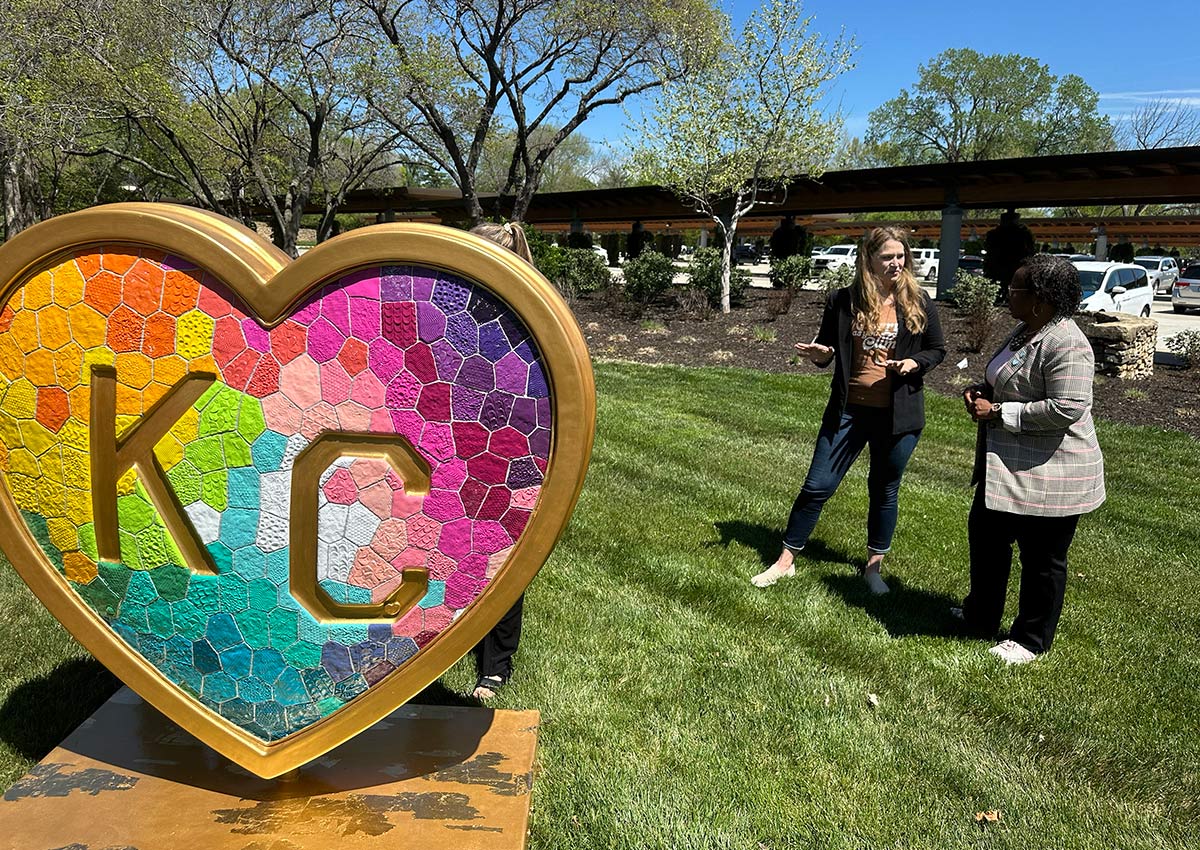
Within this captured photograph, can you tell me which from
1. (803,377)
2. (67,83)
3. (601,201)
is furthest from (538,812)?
(601,201)

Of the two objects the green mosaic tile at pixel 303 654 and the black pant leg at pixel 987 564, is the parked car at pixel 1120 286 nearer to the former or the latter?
the black pant leg at pixel 987 564

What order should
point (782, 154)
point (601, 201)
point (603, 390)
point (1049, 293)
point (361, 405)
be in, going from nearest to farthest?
1. point (361, 405)
2. point (1049, 293)
3. point (603, 390)
4. point (782, 154)
5. point (601, 201)

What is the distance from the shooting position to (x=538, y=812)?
8.30 feet

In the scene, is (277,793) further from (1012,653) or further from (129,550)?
(1012,653)

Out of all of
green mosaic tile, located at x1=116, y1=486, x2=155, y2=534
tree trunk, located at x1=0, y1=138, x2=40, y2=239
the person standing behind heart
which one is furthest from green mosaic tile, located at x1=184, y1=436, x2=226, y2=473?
tree trunk, located at x1=0, y1=138, x2=40, y2=239

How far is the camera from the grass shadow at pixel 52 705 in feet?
9.16

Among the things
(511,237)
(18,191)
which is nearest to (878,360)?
(511,237)

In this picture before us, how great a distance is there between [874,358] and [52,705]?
12.2ft

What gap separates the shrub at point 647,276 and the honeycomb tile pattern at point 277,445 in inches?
639

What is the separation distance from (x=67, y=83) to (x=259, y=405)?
59.2 ft

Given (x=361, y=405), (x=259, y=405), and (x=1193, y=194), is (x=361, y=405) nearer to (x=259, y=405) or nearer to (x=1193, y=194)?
(x=259, y=405)

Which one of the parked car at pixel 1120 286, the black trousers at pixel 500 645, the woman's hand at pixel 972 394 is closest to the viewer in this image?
the black trousers at pixel 500 645

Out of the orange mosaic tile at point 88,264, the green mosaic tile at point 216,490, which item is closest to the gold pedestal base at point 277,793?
the green mosaic tile at point 216,490

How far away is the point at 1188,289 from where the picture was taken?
2323cm
